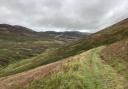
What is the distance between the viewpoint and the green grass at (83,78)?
3759 centimetres

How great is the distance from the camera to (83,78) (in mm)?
40625

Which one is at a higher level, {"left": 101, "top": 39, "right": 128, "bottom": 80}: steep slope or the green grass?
{"left": 101, "top": 39, "right": 128, "bottom": 80}: steep slope

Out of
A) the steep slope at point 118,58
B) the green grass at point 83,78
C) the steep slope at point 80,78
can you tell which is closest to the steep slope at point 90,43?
the steep slope at point 118,58

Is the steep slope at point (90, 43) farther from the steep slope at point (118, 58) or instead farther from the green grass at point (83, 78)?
the green grass at point (83, 78)

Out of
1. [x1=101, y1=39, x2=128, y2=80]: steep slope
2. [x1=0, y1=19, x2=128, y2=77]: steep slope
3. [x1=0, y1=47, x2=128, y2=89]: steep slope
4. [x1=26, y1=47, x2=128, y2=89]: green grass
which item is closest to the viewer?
[x1=26, y1=47, x2=128, y2=89]: green grass

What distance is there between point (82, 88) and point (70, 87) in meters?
2.22

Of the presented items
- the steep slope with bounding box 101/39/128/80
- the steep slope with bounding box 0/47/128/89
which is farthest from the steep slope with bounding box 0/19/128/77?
the steep slope with bounding box 0/47/128/89

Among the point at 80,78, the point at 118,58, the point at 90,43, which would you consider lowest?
the point at 80,78

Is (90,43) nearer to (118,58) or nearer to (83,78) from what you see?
(118,58)

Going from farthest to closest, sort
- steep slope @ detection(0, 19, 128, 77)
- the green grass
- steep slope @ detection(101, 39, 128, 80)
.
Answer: steep slope @ detection(0, 19, 128, 77) → steep slope @ detection(101, 39, 128, 80) → the green grass

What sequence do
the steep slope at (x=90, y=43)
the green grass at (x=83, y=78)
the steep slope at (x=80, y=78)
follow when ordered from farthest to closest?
1. the steep slope at (x=90, y=43)
2. the steep slope at (x=80, y=78)
3. the green grass at (x=83, y=78)

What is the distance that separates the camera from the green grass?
37594 mm

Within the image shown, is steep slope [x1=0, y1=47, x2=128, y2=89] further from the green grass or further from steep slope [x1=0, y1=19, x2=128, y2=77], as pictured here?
steep slope [x1=0, y1=19, x2=128, y2=77]

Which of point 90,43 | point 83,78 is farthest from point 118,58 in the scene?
point 90,43
